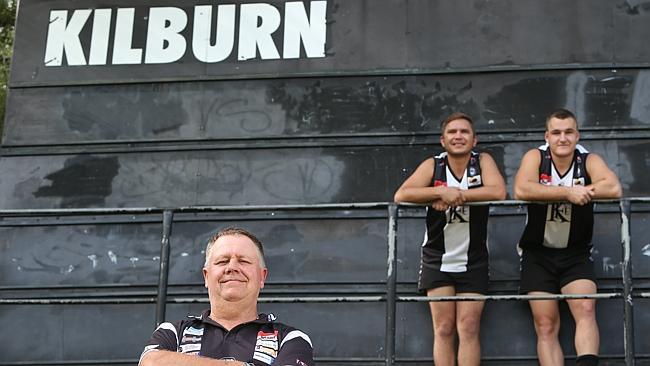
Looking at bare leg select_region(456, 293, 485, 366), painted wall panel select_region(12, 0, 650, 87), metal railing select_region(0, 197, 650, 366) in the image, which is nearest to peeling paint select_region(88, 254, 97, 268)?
metal railing select_region(0, 197, 650, 366)

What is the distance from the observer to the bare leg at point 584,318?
204 inches

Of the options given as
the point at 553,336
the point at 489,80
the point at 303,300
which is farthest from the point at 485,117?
the point at 303,300

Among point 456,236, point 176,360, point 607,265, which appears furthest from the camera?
point 607,265

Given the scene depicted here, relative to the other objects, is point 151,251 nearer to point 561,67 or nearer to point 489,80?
point 489,80

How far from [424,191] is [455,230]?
1.05 feet

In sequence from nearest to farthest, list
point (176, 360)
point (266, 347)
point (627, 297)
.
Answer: point (176, 360), point (266, 347), point (627, 297)

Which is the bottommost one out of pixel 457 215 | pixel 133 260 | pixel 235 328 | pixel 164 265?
pixel 235 328

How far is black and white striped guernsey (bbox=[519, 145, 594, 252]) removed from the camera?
215 inches

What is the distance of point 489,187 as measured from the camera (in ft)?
17.8

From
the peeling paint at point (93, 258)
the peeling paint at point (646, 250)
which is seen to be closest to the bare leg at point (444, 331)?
the peeling paint at point (646, 250)

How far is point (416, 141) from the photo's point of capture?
6070 mm

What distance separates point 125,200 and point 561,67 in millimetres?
2542

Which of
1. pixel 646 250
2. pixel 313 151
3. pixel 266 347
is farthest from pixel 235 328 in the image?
pixel 646 250

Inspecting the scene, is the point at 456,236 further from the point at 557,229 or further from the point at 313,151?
the point at 313,151
